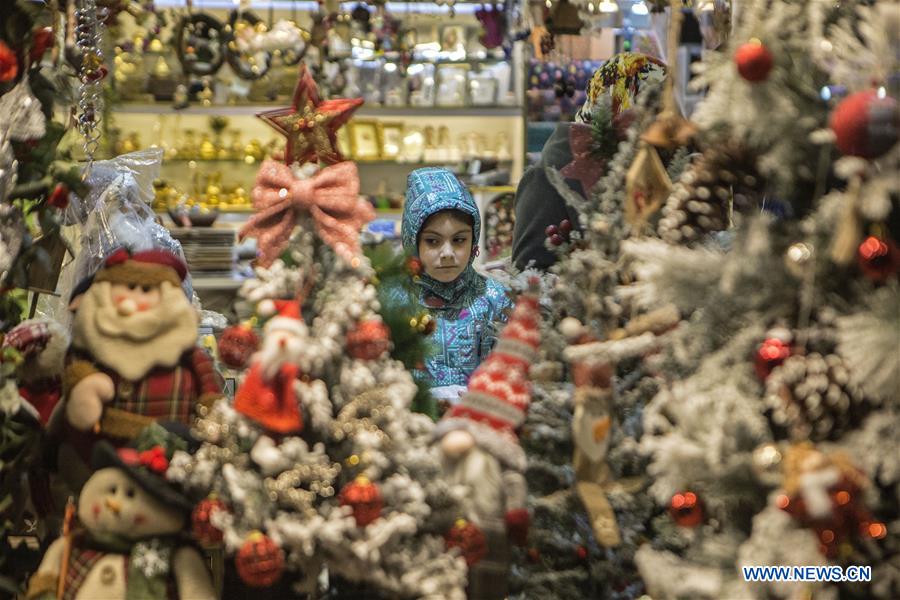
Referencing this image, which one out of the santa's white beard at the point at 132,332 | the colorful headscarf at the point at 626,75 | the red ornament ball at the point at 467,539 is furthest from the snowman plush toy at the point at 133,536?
the colorful headscarf at the point at 626,75

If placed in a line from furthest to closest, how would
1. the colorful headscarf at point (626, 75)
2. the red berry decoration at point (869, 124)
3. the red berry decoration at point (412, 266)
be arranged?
1. the colorful headscarf at point (626, 75)
2. the red berry decoration at point (412, 266)
3. the red berry decoration at point (869, 124)

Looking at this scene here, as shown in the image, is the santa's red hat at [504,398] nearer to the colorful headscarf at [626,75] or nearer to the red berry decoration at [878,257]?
the red berry decoration at [878,257]

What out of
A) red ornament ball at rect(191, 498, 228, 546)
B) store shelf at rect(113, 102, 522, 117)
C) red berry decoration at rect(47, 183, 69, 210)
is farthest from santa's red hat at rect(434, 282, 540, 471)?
store shelf at rect(113, 102, 522, 117)

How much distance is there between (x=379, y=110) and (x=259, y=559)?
4.19m

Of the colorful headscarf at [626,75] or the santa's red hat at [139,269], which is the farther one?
the colorful headscarf at [626,75]

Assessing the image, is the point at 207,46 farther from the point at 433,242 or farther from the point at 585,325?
the point at 585,325

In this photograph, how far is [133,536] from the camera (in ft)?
5.66

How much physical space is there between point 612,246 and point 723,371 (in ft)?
1.24

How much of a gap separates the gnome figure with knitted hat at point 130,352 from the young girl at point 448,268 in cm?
109

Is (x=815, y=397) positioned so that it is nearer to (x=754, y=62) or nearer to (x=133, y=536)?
(x=754, y=62)

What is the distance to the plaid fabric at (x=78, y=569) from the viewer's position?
1735 millimetres

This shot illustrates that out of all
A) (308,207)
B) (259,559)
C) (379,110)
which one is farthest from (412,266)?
(379,110)

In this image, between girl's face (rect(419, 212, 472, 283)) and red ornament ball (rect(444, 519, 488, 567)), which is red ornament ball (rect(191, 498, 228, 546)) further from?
girl's face (rect(419, 212, 472, 283))

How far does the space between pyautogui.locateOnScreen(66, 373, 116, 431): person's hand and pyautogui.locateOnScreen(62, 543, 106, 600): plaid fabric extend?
7.7 inches
